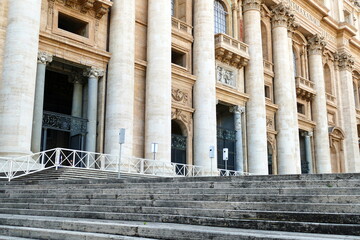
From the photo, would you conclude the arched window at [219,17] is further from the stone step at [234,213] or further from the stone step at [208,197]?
the stone step at [234,213]

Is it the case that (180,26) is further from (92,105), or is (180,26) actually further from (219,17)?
(92,105)

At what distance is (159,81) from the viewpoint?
21219 mm

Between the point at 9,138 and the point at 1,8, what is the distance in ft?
17.8

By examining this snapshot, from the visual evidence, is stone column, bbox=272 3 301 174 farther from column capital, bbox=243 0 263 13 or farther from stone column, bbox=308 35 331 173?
stone column, bbox=308 35 331 173

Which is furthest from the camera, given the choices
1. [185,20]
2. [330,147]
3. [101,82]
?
[330,147]

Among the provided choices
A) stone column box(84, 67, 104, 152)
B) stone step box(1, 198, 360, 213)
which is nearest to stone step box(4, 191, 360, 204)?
stone step box(1, 198, 360, 213)

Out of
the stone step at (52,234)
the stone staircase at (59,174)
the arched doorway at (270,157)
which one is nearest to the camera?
the stone step at (52,234)

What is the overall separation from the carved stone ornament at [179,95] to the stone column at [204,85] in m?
0.66

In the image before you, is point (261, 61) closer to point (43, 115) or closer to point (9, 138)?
point (43, 115)

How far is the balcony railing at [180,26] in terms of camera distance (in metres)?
24.4

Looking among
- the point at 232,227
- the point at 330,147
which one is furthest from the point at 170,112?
the point at 330,147

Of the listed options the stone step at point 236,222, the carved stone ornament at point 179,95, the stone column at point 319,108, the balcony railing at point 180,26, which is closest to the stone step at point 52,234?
the stone step at point 236,222

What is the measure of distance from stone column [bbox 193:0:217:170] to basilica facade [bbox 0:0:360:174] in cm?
6

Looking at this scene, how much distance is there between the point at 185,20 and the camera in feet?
82.8
